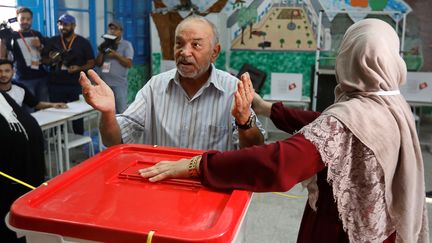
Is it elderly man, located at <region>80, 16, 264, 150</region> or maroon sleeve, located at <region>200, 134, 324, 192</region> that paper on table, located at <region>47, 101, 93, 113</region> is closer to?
elderly man, located at <region>80, 16, 264, 150</region>

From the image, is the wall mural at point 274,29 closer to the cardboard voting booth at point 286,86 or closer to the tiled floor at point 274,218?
the cardboard voting booth at point 286,86

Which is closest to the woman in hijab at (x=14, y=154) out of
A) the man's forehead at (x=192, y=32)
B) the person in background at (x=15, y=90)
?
the man's forehead at (x=192, y=32)

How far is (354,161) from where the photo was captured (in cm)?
111

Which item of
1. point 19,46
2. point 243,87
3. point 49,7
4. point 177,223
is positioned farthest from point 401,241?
point 49,7

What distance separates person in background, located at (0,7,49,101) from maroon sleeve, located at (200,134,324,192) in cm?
401

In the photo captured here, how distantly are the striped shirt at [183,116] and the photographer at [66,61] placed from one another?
132 inches

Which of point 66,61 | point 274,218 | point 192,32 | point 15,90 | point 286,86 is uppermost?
point 192,32

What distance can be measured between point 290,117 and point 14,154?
129 centimetres

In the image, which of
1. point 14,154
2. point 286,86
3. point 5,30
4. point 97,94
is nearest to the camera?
point 97,94

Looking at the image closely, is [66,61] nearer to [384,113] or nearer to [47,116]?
[47,116]

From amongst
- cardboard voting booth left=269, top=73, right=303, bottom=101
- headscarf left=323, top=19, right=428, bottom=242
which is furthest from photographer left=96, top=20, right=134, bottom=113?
headscarf left=323, top=19, right=428, bottom=242

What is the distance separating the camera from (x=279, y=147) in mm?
1001

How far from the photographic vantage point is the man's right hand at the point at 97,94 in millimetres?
1276

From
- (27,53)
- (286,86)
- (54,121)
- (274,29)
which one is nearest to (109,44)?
(27,53)
